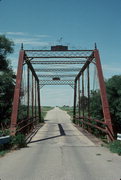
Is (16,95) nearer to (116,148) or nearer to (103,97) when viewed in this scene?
(103,97)

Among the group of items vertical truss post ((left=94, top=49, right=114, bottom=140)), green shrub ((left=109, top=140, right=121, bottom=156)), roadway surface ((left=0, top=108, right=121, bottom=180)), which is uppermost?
vertical truss post ((left=94, top=49, right=114, bottom=140))

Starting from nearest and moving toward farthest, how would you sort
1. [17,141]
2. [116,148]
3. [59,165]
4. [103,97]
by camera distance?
[59,165], [116,148], [17,141], [103,97]

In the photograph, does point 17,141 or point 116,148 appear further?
point 17,141

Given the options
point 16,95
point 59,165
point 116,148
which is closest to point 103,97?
point 116,148

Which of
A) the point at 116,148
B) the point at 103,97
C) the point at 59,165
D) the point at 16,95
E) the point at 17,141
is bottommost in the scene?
the point at 59,165

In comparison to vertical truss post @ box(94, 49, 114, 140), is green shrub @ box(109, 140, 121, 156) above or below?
below

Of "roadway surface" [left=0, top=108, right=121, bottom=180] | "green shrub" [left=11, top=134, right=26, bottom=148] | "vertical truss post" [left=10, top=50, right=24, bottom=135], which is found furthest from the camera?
"vertical truss post" [left=10, top=50, right=24, bottom=135]

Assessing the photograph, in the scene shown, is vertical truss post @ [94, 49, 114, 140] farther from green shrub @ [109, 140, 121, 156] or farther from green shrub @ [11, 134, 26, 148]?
green shrub @ [11, 134, 26, 148]

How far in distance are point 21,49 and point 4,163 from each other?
794 cm

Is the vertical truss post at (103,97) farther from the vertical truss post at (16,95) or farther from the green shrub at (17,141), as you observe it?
the vertical truss post at (16,95)

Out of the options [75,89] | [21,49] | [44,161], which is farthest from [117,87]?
[44,161]

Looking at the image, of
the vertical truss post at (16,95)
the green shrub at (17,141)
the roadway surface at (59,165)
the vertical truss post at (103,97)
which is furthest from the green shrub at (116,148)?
the vertical truss post at (16,95)

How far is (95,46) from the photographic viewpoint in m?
14.0

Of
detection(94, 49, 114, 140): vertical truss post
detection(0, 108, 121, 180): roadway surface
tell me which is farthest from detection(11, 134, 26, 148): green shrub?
detection(94, 49, 114, 140): vertical truss post
